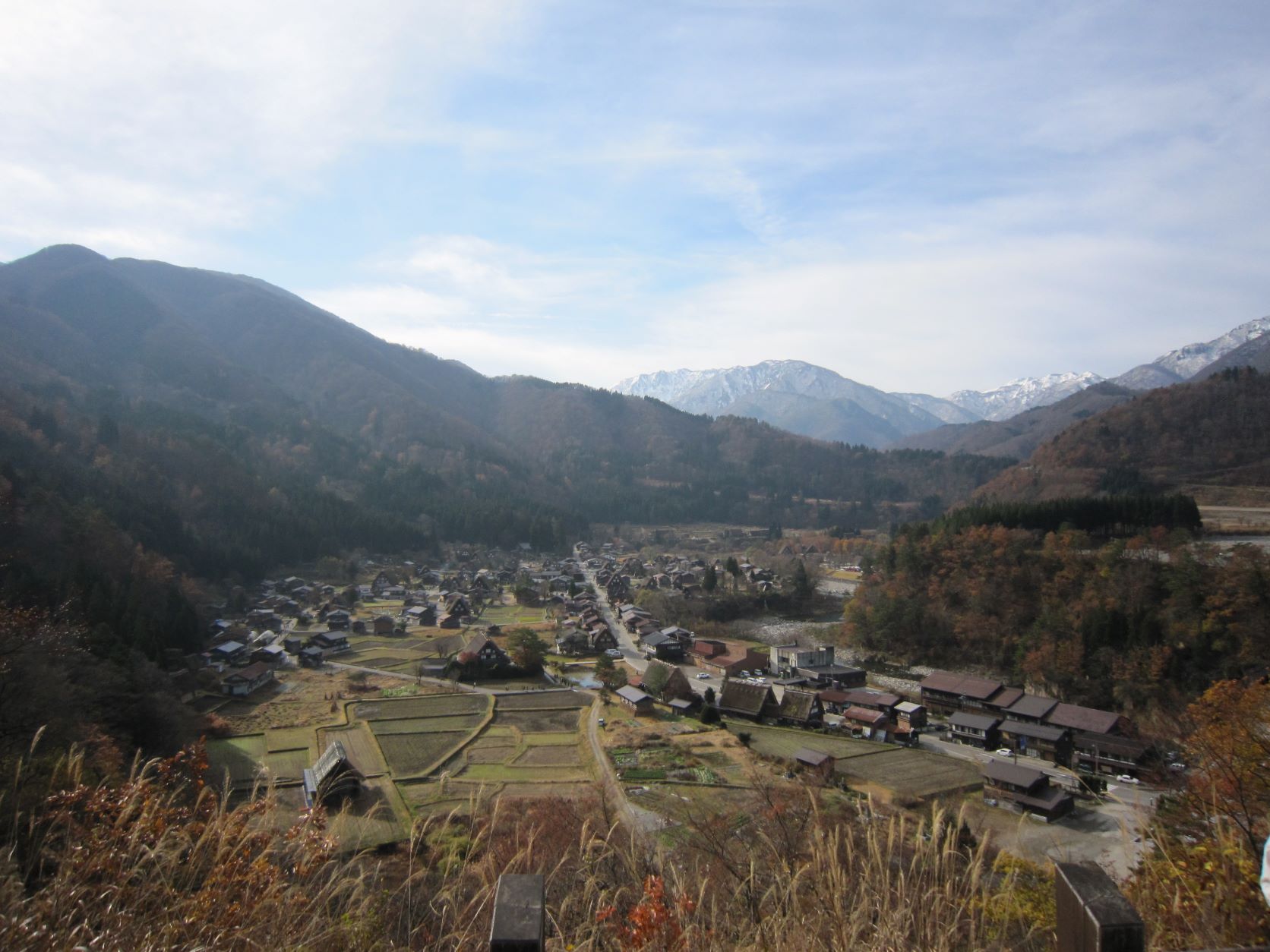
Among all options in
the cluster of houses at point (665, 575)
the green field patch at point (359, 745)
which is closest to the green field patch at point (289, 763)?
the green field patch at point (359, 745)

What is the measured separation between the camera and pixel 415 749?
17.2 m

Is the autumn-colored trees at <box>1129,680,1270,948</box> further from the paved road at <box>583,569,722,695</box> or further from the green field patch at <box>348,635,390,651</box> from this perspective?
the green field patch at <box>348,635,390,651</box>

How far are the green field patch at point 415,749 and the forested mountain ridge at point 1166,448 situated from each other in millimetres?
43516

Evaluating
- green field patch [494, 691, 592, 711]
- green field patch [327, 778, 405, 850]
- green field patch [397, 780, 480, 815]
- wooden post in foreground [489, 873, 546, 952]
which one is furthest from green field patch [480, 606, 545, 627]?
wooden post in foreground [489, 873, 546, 952]

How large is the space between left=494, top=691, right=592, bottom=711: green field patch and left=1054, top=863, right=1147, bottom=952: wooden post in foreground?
21232 mm

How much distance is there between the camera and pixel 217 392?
91.6 m

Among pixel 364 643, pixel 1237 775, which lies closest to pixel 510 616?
pixel 364 643

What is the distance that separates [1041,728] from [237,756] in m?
22.4

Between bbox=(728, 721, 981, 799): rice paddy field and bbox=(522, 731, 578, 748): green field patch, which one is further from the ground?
bbox=(522, 731, 578, 748): green field patch

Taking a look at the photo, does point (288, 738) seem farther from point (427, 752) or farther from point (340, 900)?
point (340, 900)

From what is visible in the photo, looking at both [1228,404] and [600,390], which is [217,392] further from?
[1228,404]

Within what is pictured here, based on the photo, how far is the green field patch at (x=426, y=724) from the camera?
61.2 ft

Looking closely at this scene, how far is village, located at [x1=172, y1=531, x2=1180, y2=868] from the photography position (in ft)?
47.5

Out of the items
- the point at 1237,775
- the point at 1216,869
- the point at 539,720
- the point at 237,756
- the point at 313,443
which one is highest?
the point at 313,443
